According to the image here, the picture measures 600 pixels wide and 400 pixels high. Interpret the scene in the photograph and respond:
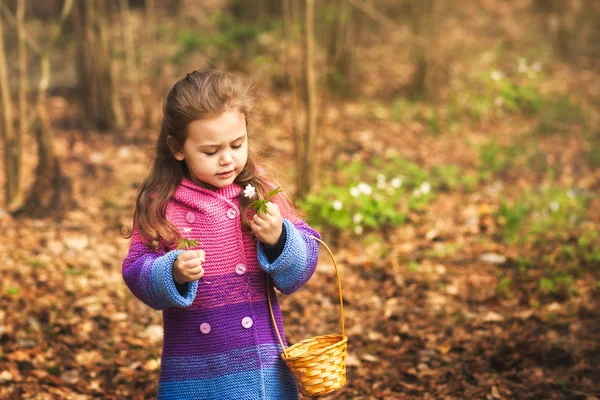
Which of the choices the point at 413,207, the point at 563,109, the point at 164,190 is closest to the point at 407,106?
the point at 563,109

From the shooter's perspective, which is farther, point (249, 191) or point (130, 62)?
point (130, 62)

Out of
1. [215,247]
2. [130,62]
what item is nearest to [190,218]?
[215,247]

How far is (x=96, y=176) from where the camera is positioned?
6641mm

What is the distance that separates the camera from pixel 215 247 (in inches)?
97.8

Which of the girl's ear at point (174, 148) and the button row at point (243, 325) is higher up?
the girl's ear at point (174, 148)

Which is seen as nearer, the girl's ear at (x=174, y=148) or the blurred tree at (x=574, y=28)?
the girl's ear at (x=174, y=148)

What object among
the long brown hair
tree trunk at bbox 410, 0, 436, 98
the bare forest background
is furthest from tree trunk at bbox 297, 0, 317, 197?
the long brown hair

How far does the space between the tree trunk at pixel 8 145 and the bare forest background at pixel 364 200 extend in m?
0.02

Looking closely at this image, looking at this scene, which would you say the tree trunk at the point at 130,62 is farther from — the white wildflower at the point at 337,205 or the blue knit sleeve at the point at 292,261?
the blue knit sleeve at the point at 292,261

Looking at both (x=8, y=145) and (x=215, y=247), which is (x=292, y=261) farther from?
(x=8, y=145)

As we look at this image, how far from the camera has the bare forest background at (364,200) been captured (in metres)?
3.93

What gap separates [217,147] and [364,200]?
3.54 m

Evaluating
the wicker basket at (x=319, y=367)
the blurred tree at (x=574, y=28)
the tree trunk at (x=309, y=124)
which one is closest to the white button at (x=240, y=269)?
the wicker basket at (x=319, y=367)

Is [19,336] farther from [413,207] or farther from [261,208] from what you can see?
[413,207]
